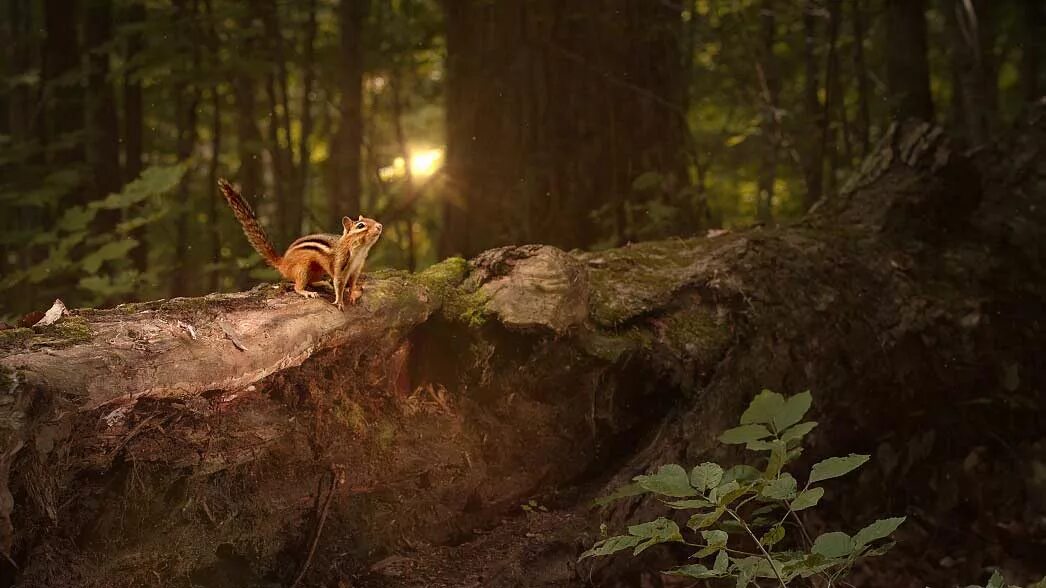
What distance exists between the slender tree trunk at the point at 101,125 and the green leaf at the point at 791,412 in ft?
20.8

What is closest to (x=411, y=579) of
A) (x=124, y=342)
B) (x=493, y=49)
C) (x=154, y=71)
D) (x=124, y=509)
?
(x=124, y=509)

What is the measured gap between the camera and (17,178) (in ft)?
21.4

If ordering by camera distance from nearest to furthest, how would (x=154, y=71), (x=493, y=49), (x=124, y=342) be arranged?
(x=124, y=342) → (x=493, y=49) → (x=154, y=71)

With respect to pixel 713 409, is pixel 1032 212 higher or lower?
higher

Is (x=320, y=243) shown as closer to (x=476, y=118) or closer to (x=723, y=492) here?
(x=723, y=492)

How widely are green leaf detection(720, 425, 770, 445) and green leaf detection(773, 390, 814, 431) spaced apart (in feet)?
0.15

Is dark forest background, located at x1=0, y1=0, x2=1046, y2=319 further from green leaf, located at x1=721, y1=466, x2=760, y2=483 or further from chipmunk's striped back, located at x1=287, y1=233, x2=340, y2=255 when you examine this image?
green leaf, located at x1=721, y1=466, x2=760, y2=483

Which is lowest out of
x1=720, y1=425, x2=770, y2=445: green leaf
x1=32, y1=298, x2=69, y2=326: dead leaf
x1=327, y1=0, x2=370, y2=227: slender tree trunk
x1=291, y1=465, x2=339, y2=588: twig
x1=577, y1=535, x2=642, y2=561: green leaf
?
x1=291, y1=465, x2=339, y2=588: twig

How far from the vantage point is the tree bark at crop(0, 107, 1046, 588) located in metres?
1.97

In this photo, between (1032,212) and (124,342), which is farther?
(1032,212)

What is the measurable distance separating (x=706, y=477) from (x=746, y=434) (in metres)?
0.47

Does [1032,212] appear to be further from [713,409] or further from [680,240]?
[713,409]

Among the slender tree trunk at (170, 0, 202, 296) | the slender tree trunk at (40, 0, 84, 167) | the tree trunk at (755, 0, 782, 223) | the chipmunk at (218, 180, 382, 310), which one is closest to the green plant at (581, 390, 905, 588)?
the chipmunk at (218, 180, 382, 310)

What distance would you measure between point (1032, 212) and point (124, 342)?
4610mm
